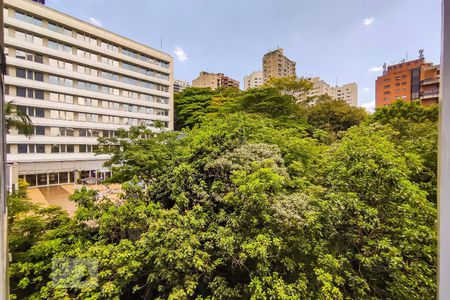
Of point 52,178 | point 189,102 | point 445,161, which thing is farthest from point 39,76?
point 445,161

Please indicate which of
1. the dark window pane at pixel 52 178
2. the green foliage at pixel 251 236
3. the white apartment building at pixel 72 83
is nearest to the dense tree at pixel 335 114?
the white apartment building at pixel 72 83

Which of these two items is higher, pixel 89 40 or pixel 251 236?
pixel 89 40

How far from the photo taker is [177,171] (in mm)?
2578

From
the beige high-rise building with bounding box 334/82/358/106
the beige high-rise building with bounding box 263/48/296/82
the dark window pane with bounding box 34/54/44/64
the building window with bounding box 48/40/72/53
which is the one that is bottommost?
the beige high-rise building with bounding box 334/82/358/106

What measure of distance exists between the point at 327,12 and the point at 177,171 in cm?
206

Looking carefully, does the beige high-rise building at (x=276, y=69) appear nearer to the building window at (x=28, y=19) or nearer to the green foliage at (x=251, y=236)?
the green foliage at (x=251, y=236)

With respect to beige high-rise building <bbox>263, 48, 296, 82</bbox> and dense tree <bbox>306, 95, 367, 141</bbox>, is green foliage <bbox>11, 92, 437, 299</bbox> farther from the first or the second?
dense tree <bbox>306, 95, 367, 141</bbox>

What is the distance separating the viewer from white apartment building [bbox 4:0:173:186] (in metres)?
7.16

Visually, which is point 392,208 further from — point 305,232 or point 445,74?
point 445,74

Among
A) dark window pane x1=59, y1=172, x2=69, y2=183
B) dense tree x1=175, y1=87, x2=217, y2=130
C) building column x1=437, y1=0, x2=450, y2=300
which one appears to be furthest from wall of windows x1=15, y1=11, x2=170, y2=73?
building column x1=437, y1=0, x2=450, y2=300

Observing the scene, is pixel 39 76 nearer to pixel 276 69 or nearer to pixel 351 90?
pixel 276 69

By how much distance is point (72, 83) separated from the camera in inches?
394

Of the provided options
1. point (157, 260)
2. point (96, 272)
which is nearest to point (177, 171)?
point (157, 260)

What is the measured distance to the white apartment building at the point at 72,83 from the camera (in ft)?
23.5
